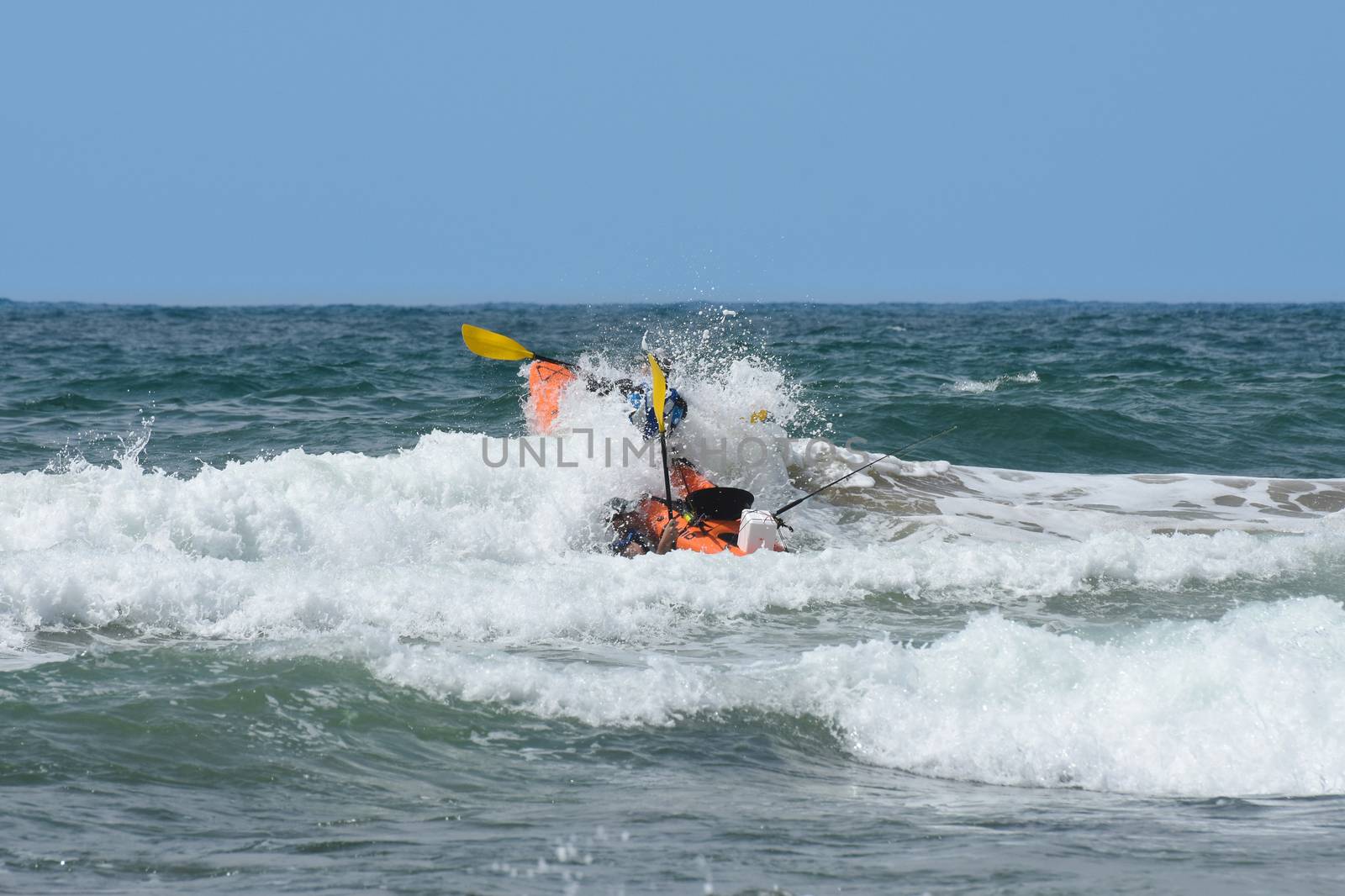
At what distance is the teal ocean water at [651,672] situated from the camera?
11.4 feet

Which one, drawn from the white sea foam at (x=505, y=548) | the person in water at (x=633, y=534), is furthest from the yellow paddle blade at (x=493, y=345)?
the person in water at (x=633, y=534)

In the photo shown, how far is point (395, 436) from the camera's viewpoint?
43.7 feet

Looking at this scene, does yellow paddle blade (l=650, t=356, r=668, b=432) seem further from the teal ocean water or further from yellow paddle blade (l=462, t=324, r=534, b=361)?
yellow paddle blade (l=462, t=324, r=534, b=361)

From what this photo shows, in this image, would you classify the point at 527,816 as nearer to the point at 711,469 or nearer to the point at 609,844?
the point at 609,844

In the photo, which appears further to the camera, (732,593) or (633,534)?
(633,534)

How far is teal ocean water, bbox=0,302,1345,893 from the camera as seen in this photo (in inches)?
136

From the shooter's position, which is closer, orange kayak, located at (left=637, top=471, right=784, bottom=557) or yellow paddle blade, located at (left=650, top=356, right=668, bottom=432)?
orange kayak, located at (left=637, top=471, right=784, bottom=557)

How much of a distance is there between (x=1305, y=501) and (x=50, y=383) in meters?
16.4

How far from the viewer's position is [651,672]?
16.6 feet

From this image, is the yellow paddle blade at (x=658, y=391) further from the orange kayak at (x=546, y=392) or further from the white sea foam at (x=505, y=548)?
the orange kayak at (x=546, y=392)

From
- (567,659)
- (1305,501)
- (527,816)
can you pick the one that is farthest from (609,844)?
(1305,501)

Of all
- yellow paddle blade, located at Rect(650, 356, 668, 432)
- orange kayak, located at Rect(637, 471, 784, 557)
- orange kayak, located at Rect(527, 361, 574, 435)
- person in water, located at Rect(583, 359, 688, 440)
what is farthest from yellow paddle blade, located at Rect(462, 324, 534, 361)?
orange kayak, located at Rect(637, 471, 784, 557)

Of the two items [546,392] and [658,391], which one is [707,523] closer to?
[658,391]

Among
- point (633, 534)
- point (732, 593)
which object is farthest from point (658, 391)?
point (732, 593)
